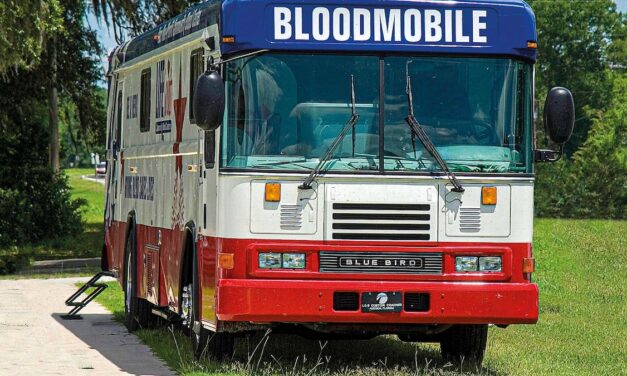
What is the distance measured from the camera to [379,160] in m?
12.4

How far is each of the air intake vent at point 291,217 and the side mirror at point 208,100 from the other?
2.76ft

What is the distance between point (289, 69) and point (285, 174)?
2.69ft

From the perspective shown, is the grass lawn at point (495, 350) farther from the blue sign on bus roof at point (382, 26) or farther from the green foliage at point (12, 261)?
the green foliage at point (12, 261)

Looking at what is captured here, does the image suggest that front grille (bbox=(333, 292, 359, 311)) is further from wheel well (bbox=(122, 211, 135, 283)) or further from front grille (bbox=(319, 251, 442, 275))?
wheel well (bbox=(122, 211, 135, 283))

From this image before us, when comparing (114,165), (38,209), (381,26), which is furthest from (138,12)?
(381,26)

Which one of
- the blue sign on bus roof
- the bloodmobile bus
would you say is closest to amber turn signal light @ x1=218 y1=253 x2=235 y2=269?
the bloodmobile bus

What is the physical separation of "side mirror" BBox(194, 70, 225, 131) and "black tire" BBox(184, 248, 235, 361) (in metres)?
1.77

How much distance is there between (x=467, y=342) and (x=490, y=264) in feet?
4.72

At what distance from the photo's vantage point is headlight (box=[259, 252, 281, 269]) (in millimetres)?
12312

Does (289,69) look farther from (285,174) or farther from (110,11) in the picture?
(110,11)

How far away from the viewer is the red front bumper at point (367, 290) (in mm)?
12164

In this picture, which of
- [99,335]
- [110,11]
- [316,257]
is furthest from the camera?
[110,11]

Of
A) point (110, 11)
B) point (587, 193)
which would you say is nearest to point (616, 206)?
point (587, 193)

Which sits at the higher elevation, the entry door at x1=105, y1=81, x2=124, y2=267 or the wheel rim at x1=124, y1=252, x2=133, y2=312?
the entry door at x1=105, y1=81, x2=124, y2=267
